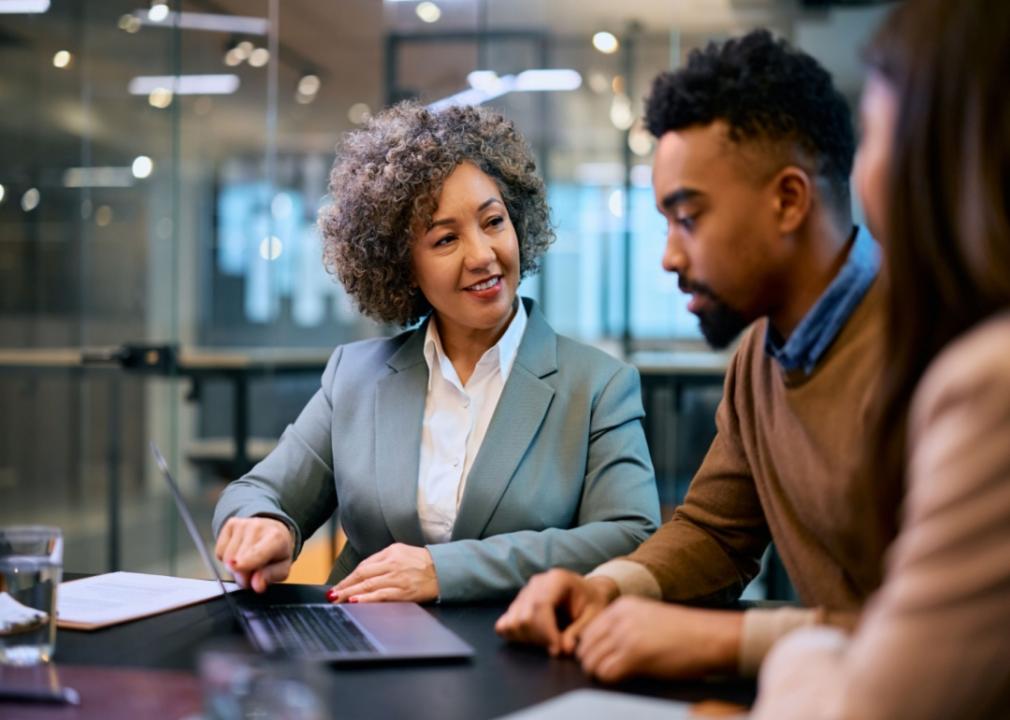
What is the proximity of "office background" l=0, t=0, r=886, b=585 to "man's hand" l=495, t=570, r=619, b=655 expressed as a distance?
2.98 metres

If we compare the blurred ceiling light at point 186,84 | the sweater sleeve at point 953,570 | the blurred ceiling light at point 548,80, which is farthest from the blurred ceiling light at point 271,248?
the sweater sleeve at point 953,570

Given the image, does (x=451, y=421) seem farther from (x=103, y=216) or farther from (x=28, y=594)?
(x=103, y=216)

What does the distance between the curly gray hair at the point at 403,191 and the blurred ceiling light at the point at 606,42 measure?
2639 millimetres

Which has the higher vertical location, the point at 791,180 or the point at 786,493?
the point at 791,180

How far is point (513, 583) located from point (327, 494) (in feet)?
1.80

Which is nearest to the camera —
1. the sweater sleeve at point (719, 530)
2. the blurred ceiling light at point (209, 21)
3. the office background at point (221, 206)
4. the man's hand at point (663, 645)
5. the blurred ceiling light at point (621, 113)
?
the man's hand at point (663, 645)

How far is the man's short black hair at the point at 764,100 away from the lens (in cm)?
137

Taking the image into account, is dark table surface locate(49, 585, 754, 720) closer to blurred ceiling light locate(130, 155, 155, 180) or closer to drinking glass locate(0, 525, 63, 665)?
drinking glass locate(0, 525, 63, 665)

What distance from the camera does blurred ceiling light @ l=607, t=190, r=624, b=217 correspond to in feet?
15.4

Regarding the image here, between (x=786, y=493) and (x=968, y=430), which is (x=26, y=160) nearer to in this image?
(x=786, y=493)

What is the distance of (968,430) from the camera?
2.35 feet

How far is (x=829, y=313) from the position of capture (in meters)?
1.36

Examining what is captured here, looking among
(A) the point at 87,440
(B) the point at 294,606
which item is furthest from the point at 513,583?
(A) the point at 87,440

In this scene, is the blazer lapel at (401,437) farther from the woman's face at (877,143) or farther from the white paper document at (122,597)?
the woman's face at (877,143)
